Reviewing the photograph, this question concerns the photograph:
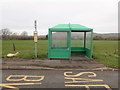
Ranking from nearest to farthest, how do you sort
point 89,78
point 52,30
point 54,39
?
point 89,78 → point 52,30 → point 54,39

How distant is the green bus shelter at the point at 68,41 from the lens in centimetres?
777

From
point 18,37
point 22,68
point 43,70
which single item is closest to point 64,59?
point 43,70

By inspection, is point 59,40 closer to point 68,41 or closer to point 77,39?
point 68,41

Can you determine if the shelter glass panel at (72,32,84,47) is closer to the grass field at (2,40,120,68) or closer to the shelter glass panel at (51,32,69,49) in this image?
the shelter glass panel at (51,32,69,49)

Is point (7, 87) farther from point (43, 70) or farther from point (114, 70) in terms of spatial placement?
point (114, 70)

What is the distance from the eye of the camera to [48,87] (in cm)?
366

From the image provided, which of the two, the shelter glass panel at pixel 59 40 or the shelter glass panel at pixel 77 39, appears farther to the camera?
the shelter glass panel at pixel 77 39

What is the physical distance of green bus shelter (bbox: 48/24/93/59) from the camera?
7.77m

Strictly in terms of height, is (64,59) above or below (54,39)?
below

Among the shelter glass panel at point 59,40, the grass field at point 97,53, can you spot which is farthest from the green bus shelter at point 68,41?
the grass field at point 97,53

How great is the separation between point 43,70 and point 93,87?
272 centimetres

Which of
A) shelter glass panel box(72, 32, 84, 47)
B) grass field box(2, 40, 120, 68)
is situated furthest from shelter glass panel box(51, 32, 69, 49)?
grass field box(2, 40, 120, 68)

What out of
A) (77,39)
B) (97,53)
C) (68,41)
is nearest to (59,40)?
(68,41)

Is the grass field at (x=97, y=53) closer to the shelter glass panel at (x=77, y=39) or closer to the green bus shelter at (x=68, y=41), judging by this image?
the green bus shelter at (x=68, y=41)
